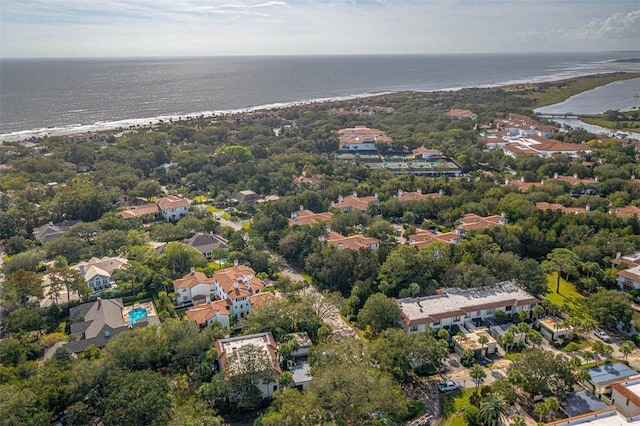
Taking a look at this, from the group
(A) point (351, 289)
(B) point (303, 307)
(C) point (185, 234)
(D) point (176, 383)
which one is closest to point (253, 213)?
(C) point (185, 234)

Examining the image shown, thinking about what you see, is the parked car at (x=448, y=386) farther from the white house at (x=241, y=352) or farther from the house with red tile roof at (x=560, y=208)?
the house with red tile roof at (x=560, y=208)

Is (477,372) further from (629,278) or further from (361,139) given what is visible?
(361,139)

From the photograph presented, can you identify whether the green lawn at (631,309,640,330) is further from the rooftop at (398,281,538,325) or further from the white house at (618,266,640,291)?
the rooftop at (398,281,538,325)

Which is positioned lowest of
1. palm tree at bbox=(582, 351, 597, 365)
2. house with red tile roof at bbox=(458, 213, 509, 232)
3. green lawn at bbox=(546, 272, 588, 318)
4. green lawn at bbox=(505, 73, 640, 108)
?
green lawn at bbox=(546, 272, 588, 318)

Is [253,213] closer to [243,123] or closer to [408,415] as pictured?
[408,415]

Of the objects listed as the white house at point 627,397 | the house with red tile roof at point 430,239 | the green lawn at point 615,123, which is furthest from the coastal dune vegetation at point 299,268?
the green lawn at point 615,123

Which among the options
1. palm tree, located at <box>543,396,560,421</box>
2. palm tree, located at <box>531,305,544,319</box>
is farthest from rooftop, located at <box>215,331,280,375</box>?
palm tree, located at <box>531,305,544,319</box>
